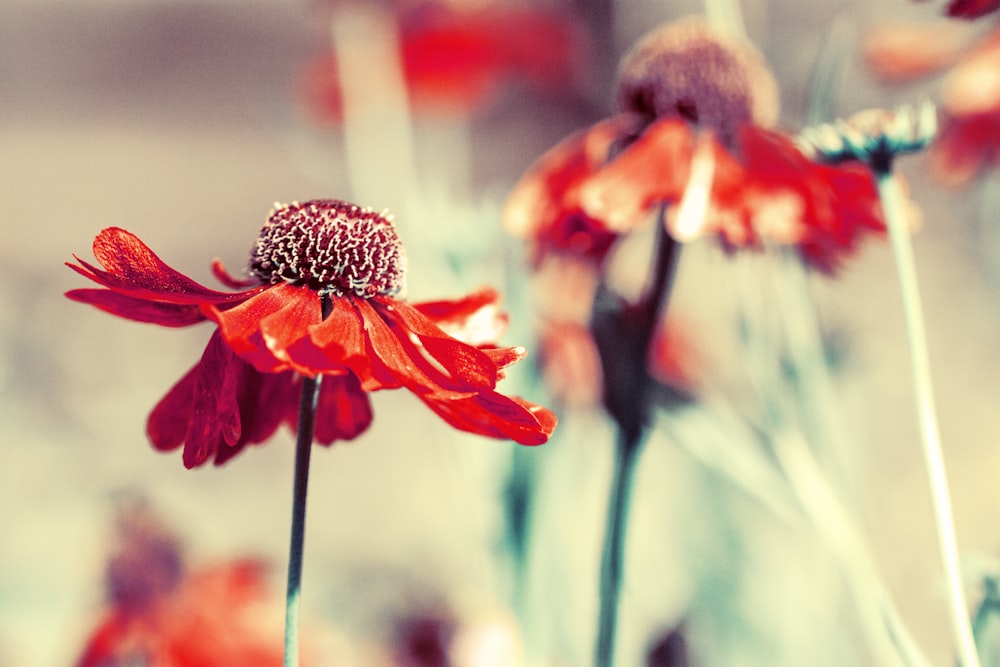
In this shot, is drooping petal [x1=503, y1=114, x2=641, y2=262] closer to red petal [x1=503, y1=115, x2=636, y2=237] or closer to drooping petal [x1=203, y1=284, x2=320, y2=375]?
red petal [x1=503, y1=115, x2=636, y2=237]

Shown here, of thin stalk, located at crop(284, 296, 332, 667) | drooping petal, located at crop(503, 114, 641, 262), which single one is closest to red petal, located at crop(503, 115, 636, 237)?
drooping petal, located at crop(503, 114, 641, 262)

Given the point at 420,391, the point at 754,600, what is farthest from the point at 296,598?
the point at 754,600

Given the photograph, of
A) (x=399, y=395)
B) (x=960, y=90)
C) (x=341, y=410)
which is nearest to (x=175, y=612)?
(x=341, y=410)

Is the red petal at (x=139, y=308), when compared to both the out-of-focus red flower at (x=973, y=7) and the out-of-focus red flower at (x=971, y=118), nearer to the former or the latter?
the out-of-focus red flower at (x=973, y=7)

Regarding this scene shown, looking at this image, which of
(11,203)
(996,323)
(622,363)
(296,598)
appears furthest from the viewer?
(11,203)

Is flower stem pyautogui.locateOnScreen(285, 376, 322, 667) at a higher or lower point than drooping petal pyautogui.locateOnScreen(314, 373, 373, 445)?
lower

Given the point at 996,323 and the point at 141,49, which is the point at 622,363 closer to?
the point at 996,323
